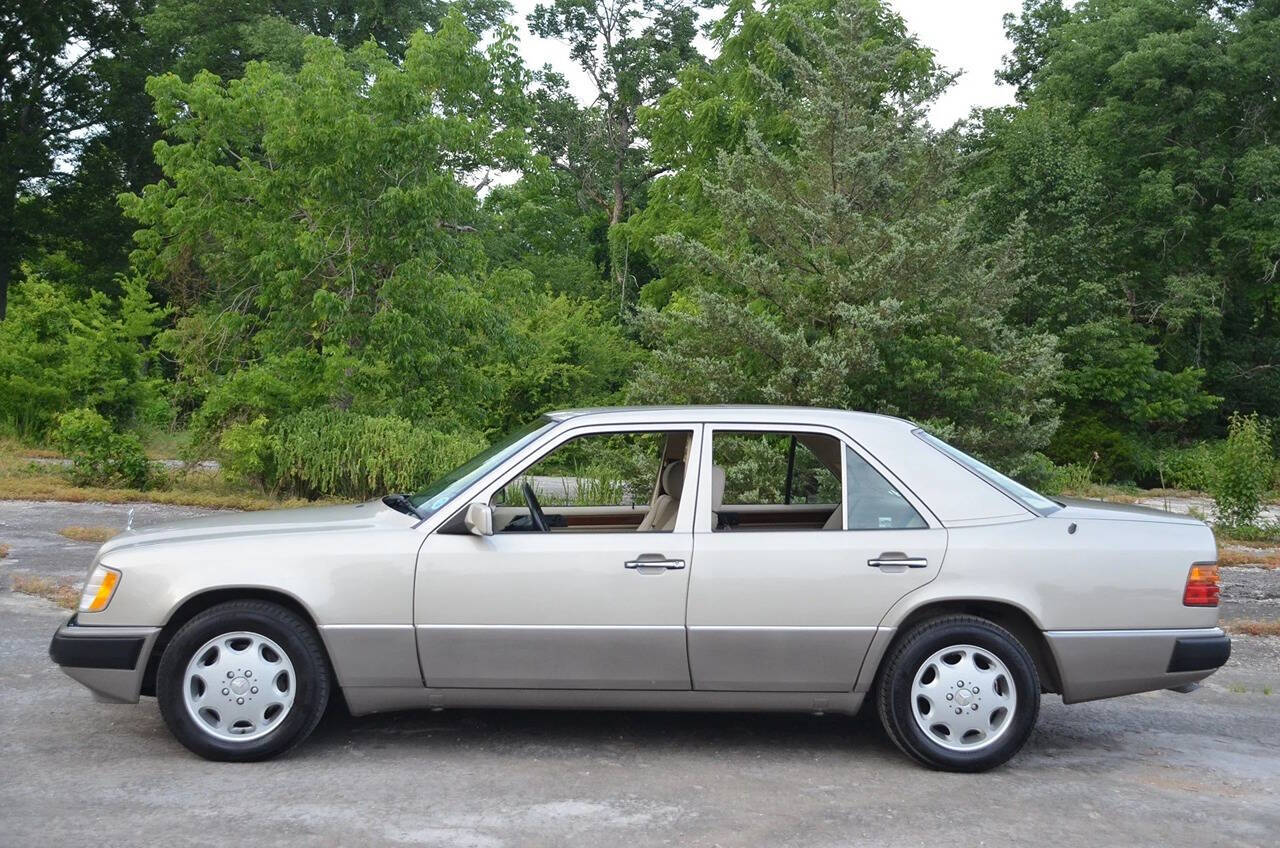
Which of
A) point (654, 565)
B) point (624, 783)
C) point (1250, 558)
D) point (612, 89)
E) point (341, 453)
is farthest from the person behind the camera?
point (612, 89)

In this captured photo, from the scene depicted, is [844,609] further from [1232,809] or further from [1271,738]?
[1271,738]

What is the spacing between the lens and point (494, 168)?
19766 mm

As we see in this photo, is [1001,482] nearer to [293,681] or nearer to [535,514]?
[535,514]

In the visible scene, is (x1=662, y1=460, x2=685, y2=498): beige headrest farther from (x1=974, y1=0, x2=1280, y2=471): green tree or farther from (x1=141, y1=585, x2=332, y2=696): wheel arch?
(x1=974, y1=0, x2=1280, y2=471): green tree

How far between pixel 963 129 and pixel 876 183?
1.70 meters

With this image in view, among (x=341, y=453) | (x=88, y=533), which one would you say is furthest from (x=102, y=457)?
(x=88, y=533)

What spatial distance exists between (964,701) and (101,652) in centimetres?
375

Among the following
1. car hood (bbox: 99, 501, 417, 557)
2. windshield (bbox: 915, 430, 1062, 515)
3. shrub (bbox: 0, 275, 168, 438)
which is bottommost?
car hood (bbox: 99, 501, 417, 557)

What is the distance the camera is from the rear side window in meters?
5.51

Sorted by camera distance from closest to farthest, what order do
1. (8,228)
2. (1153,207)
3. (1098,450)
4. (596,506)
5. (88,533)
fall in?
(596,506) → (88,533) → (1098,450) → (1153,207) → (8,228)

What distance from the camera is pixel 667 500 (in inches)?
235

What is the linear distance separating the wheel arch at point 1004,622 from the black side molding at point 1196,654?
0.51 metres

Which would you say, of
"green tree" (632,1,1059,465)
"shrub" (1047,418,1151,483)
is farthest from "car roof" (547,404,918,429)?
"shrub" (1047,418,1151,483)

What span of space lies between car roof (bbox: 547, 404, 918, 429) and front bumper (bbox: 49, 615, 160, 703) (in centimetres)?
210
